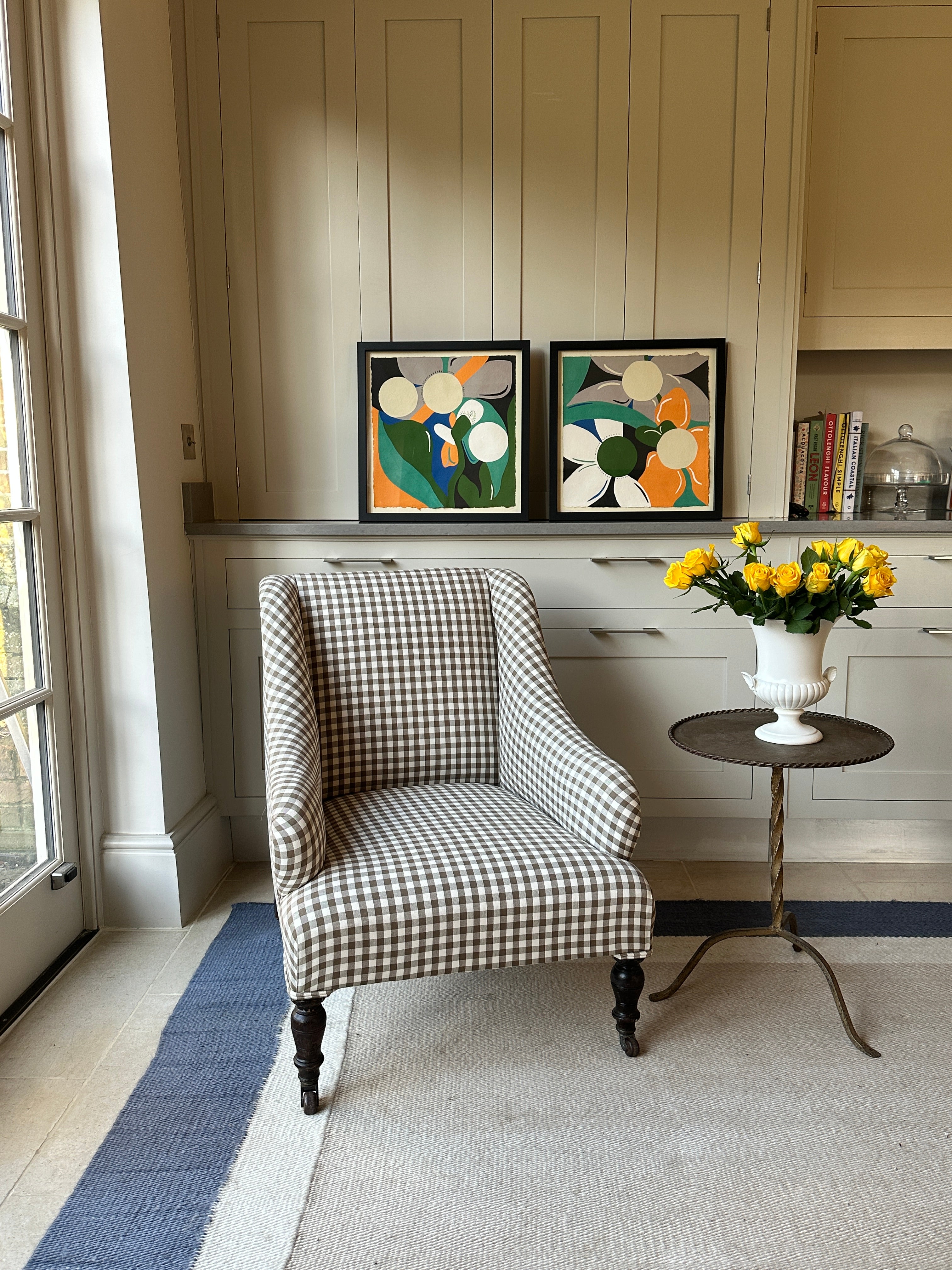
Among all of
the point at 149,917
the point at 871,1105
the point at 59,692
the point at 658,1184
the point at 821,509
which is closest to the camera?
the point at 658,1184

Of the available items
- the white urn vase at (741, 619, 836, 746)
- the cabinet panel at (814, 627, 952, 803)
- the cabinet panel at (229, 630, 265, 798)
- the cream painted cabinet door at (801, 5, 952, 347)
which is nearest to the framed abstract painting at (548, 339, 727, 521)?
the cream painted cabinet door at (801, 5, 952, 347)

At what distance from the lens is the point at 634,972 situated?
1.81m

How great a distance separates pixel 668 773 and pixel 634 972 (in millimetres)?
966

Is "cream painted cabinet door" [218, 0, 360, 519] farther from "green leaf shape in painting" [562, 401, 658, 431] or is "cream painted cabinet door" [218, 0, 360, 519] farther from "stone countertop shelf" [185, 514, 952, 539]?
"green leaf shape in painting" [562, 401, 658, 431]

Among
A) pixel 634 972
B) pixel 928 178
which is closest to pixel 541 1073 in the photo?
pixel 634 972

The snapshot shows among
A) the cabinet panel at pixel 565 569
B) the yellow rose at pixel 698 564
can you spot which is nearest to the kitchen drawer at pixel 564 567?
the cabinet panel at pixel 565 569

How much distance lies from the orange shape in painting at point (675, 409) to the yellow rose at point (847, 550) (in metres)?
0.94

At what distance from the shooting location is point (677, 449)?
8.82 feet

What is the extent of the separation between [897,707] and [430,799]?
1.41 meters

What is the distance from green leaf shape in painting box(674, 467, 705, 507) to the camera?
2689 millimetres

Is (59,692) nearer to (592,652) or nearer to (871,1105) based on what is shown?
(592,652)

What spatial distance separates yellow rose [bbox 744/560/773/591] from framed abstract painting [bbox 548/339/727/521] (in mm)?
881

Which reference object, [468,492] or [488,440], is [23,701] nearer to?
[468,492]

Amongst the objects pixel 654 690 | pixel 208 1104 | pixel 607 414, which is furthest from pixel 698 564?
pixel 208 1104
